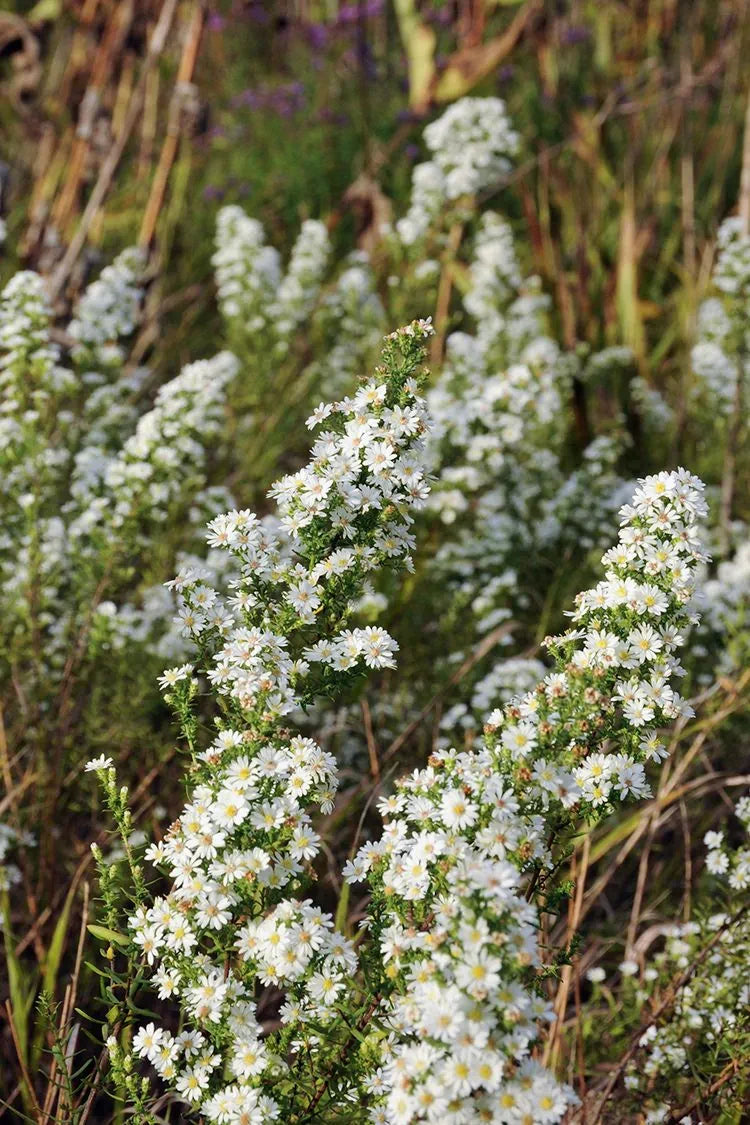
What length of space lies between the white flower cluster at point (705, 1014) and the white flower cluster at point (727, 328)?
2493 mm

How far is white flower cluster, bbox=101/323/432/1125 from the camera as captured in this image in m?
1.80

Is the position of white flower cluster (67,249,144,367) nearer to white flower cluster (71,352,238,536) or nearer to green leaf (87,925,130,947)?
white flower cluster (71,352,238,536)

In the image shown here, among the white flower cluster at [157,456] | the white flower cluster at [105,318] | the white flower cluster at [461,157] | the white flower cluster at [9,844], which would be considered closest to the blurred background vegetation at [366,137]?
the white flower cluster at [461,157]

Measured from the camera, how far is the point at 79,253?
521 centimetres

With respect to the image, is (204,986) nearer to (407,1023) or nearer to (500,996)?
(407,1023)

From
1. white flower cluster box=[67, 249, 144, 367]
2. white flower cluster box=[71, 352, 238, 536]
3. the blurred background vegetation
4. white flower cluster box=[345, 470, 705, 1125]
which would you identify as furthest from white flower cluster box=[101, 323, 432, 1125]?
the blurred background vegetation

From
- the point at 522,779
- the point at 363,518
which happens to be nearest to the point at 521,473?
the point at 363,518

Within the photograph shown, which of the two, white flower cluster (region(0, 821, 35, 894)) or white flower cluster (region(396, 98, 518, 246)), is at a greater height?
white flower cluster (region(396, 98, 518, 246))

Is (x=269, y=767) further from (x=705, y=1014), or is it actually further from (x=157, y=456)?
(x=157, y=456)

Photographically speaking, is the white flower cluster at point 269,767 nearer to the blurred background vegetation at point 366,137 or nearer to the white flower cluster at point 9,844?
the white flower cluster at point 9,844

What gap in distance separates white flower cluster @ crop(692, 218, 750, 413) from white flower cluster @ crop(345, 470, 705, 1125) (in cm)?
275

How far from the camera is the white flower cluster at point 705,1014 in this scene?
2.33m

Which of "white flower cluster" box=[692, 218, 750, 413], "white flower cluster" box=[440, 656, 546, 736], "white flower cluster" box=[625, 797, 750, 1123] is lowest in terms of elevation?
"white flower cluster" box=[625, 797, 750, 1123]

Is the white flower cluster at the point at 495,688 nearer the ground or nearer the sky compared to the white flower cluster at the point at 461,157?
nearer the ground
